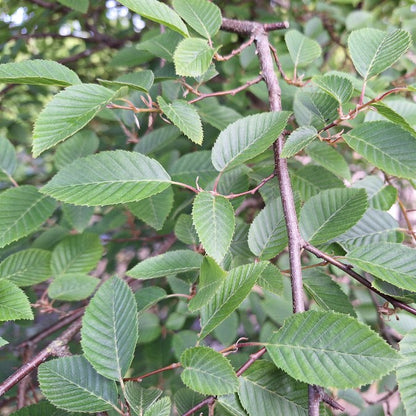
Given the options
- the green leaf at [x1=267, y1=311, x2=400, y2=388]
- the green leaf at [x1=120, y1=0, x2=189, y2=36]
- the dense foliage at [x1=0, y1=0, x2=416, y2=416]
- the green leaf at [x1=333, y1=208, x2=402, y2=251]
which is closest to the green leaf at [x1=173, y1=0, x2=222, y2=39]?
the dense foliage at [x1=0, y1=0, x2=416, y2=416]

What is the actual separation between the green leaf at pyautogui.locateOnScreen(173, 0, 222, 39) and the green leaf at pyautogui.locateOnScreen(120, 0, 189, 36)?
12 cm

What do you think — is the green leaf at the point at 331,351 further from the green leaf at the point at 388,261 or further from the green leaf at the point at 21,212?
the green leaf at the point at 21,212

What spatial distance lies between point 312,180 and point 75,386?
1.95 feet

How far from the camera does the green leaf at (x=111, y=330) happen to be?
0.63 metres

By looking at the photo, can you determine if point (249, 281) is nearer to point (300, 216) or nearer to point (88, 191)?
point (300, 216)

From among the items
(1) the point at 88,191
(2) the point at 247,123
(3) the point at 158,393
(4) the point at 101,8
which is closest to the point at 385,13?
(4) the point at 101,8

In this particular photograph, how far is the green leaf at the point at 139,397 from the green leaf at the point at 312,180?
0.48 metres

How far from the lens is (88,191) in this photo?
67 centimetres

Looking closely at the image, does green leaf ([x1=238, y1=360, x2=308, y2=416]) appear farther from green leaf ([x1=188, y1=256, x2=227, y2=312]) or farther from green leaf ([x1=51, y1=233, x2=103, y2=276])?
green leaf ([x1=51, y1=233, x2=103, y2=276])

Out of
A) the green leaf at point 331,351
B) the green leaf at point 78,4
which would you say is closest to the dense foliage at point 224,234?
the green leaf at point 331,351

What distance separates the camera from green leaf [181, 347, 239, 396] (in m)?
0.54

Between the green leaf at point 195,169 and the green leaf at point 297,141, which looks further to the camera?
the green leaf at point 195,169

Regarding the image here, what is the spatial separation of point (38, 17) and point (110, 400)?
4.85 feet

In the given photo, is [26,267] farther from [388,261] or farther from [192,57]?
[388,261]
